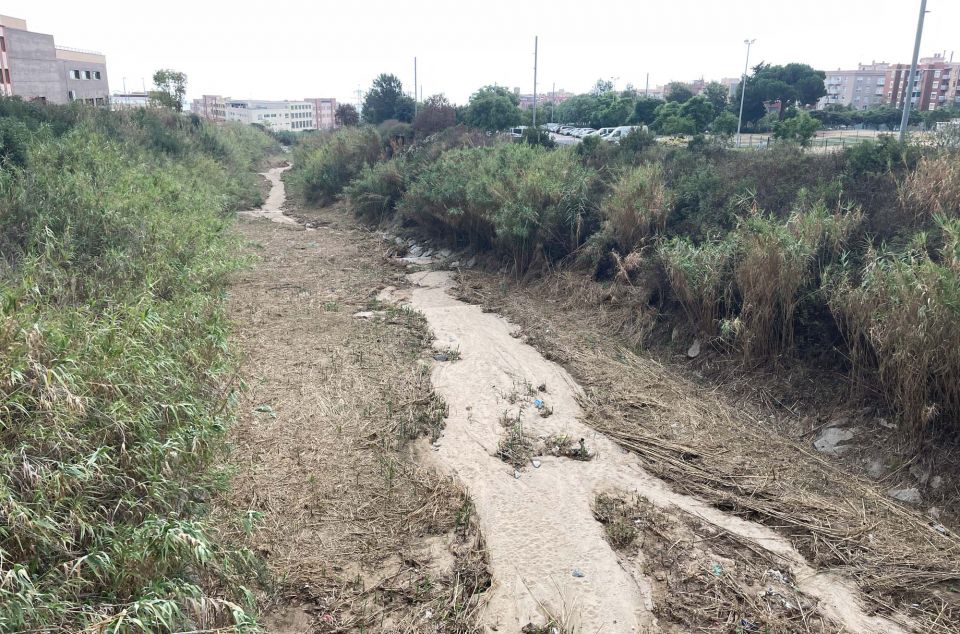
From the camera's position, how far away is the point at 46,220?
9695 mm

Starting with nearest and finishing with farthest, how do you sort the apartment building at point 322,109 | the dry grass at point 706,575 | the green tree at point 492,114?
the dry grass at point 706,575, the green tree at point 492,114, the apartment building at point 322,109

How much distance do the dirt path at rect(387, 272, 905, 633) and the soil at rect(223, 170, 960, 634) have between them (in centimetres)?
2

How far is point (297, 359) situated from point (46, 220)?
4.50 meters

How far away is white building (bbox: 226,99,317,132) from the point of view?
99.9 metres

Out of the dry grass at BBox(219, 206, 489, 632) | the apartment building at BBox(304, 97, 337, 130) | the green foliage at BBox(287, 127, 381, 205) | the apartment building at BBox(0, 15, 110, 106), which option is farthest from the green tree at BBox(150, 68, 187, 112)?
the apartment building at BBox(304, 97, 337, 130)

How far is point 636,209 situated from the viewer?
464 inches

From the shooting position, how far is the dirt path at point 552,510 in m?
4.79

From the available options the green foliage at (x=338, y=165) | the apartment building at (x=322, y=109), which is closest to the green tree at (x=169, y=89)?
the green foliage at (x=338, y=165)

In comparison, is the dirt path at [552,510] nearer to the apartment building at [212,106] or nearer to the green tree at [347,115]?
the green tree at [347,115]

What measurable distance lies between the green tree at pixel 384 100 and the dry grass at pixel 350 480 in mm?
32258

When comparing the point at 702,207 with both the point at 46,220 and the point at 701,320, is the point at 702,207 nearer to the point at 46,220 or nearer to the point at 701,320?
the point at 701,320

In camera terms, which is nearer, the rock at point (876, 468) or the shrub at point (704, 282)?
the rock at point (876, 468)

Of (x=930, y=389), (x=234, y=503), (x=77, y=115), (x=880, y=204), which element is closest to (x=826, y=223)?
(x=880, y=204)

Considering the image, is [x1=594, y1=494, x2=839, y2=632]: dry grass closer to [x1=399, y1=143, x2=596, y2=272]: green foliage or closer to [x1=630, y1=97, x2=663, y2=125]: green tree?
[x1=399, y1=143, x2=596, y2=272]: green foliage
